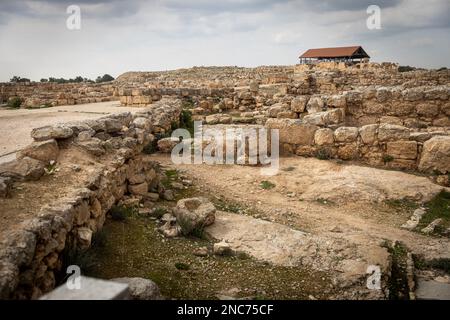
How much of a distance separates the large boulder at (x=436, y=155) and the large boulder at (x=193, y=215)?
18.1 feet

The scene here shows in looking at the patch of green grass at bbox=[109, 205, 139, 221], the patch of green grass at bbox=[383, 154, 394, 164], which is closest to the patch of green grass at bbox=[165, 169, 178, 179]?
the patch of green grass at bbox=[109, 205, 139, 221]

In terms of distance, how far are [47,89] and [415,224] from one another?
92.5 feet

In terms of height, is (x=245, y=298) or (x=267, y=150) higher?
(x=267, y=150)

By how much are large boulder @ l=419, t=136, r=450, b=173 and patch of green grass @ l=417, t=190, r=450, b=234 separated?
41.9 inches

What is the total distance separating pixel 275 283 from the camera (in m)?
4.54

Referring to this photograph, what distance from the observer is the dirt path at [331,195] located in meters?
6.14

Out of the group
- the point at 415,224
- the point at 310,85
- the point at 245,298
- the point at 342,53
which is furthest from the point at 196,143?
the point at 342,53

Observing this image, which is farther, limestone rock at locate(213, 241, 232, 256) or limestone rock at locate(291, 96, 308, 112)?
limestone rock at locate(291, 96, 308, 112)

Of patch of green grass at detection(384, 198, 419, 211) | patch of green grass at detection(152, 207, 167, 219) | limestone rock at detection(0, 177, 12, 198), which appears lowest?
patch of green grass at detection(384, 198, 419, 211)

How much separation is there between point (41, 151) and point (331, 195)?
5474 millimetres

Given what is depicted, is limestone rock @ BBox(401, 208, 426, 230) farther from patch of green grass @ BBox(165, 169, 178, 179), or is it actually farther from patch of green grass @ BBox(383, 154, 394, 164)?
patch of green grass @ BBox(165, 169, 178, 179)

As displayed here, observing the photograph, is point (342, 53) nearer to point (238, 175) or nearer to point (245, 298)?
point (238, 175)

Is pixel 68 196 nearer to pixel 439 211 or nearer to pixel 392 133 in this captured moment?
pixel 439 211

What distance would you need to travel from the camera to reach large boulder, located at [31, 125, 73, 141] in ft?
19.7
